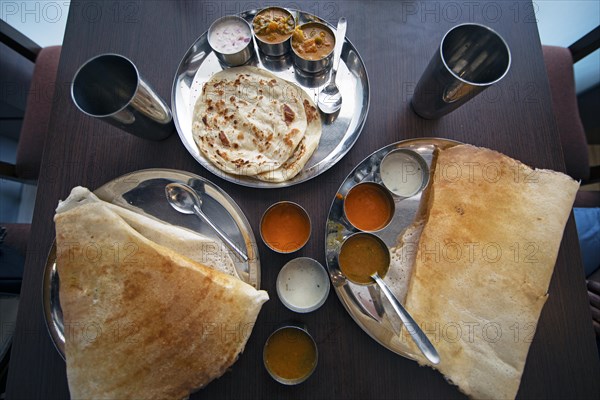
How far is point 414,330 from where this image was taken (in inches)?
39.2

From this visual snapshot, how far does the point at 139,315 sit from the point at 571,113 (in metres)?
2.29

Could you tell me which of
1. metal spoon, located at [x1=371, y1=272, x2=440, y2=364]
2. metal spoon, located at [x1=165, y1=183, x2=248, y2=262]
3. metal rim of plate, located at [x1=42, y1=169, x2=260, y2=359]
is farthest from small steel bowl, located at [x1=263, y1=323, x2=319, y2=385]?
metal spoon, located at [x1=165, y1=183, x2=248, y2=262]

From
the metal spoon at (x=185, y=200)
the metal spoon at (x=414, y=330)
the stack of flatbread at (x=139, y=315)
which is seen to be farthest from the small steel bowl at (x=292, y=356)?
the metal spoon at (x=185, y=200)

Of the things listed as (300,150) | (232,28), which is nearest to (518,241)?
(300,150)

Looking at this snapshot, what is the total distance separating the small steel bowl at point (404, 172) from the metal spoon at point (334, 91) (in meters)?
0.33

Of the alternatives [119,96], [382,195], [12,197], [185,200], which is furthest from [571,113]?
[12,197]

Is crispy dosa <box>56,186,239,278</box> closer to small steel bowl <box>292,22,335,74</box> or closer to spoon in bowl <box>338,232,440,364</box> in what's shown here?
spoon in bowl <box>338,232,440,364</box>

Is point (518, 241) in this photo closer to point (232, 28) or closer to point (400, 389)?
point (400, 389)

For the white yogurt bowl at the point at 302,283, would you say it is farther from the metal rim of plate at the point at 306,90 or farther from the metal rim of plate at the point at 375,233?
the metal rim of plate at the point at 306,90

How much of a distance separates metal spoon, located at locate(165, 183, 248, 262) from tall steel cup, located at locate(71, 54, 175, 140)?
0.26m

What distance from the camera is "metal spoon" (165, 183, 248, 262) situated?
117cm

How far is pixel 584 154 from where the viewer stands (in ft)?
5.22

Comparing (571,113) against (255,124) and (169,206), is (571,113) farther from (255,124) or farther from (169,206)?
(169,206)

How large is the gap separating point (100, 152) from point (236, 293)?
0.88 m
